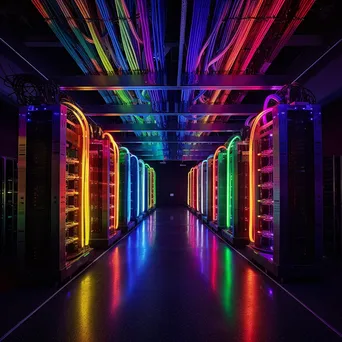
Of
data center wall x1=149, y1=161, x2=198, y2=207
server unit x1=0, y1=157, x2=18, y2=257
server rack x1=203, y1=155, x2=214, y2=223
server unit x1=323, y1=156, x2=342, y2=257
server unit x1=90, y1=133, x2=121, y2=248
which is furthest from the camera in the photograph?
data center wall x1=149, y1=161, x2=198, y2=207

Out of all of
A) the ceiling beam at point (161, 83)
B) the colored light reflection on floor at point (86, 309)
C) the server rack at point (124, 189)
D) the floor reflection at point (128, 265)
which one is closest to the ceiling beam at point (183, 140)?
the server rack at point (124, 189)

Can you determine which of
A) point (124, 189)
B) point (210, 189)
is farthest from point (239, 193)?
point (210, 189)

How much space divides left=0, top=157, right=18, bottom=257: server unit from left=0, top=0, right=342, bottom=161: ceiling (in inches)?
71.5

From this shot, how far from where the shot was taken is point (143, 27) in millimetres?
3971

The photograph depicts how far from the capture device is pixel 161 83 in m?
5.43

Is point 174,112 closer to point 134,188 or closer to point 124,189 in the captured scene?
point 124,189

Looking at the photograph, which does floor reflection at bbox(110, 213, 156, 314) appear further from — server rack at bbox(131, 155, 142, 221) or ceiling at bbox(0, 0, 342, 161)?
server rack at bbox(131, 155, 142, 221)

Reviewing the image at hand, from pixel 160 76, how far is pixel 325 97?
328 centimetres

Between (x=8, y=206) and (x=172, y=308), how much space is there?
5.07 m

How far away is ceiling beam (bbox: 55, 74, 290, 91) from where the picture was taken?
539 centimetres

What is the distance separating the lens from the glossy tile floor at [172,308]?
2.84 m

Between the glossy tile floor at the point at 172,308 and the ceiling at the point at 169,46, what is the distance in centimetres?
288

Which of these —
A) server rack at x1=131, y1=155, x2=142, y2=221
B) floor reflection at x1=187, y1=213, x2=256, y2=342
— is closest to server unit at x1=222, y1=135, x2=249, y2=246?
floor reflection at x1=187, y1=213, x2=256, y2=342

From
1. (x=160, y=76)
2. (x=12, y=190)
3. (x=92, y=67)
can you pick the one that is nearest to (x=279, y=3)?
(x=160, y=76)
